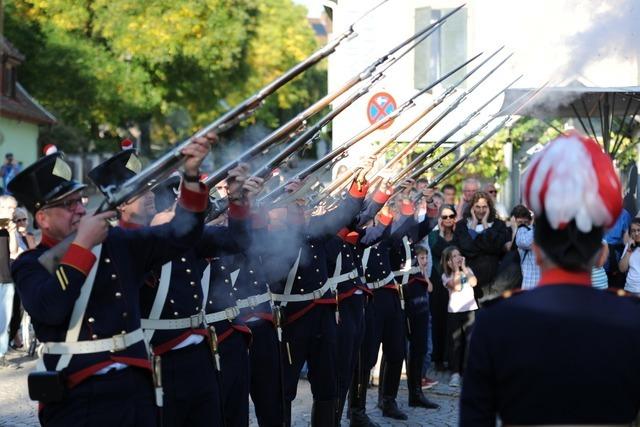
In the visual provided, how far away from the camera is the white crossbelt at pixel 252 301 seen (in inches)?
275

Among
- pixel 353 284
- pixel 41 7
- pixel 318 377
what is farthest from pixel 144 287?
pixel 41 7

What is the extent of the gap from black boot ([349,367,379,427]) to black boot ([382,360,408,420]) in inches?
19.0

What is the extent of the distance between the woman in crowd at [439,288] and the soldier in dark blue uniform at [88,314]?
7473 mm

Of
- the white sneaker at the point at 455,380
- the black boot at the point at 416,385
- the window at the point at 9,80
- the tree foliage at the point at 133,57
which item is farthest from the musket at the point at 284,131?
the window at the point at 9,80

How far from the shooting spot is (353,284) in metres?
8.69

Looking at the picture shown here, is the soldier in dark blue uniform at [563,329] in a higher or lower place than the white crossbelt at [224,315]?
higher

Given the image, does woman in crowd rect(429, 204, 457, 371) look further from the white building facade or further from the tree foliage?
the tree foliage

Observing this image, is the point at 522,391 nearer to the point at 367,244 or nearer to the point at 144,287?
the point at 144,287

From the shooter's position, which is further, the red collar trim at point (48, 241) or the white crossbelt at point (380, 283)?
the white crossbelt at point (380, 283)

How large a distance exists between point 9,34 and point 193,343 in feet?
89.6

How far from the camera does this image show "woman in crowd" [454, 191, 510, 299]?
11469 millimetres


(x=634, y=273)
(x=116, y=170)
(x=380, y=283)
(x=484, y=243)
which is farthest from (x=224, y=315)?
(x=484, y=243)

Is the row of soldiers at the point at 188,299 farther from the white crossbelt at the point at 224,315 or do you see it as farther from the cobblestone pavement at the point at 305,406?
the cobblestone pavement at the point at 305,406

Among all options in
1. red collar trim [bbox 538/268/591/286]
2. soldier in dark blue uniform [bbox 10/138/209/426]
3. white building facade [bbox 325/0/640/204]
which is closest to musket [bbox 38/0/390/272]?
soldier in dark blue uniform [bbox 10/138/209/426]
